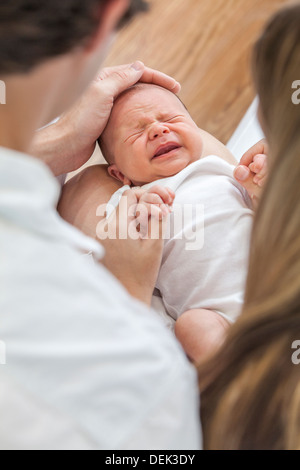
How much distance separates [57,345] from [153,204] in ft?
2.07

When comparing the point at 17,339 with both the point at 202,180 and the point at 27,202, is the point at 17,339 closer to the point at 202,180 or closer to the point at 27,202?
the point at 27,202

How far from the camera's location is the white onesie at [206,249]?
1195 mm

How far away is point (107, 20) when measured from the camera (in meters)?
0.60

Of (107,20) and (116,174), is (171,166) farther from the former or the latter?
(107,20)

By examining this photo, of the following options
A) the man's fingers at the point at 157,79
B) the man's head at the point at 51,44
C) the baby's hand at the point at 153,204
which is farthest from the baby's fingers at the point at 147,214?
the man's head at the point at 51,44

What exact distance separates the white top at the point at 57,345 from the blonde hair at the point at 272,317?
0.48ft

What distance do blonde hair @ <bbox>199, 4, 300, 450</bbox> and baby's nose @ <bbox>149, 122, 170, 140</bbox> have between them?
22.9 inches

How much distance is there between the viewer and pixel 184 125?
1.38 metres

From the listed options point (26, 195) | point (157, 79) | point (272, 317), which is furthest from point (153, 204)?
point (26, 195)

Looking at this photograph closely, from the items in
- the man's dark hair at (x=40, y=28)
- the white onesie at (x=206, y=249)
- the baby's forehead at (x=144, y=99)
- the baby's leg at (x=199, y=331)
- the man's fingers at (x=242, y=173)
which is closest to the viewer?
the man's dark hair at (x=40, y=28)

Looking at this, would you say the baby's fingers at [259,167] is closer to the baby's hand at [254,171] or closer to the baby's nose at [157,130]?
the baby's hand at [254,171]

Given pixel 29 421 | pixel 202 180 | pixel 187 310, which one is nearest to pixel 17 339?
pixel 29 421

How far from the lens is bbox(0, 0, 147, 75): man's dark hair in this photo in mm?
546

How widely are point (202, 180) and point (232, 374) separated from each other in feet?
2.09
